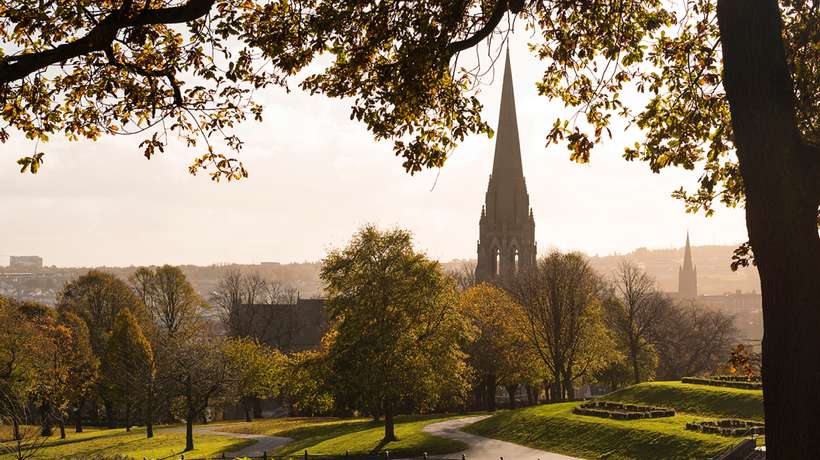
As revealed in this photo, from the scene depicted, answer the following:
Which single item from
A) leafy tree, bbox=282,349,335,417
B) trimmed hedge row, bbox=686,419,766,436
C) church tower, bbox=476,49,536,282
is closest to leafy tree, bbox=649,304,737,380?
church tower, bbox=476,49,536,282

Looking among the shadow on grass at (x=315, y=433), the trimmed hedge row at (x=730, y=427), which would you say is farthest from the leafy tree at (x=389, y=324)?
the trimmed hedge row at (x=730, y=427)

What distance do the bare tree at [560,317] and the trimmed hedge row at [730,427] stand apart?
20.6 meters

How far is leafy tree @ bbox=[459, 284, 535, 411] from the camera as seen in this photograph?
54719 millimetres

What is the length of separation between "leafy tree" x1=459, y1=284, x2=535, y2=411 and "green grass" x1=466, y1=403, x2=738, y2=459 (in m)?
10.3

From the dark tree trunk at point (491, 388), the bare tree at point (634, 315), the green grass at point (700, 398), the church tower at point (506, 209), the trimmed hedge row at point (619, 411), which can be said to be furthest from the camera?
the church tower at point (506, 209)

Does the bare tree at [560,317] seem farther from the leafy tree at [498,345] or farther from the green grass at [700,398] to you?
the green grass at [700,398]

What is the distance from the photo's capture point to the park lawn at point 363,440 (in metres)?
36.9

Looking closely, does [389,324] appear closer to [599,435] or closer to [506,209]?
[599,435]

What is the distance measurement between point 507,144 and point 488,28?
89.9 meters

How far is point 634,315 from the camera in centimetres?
7050

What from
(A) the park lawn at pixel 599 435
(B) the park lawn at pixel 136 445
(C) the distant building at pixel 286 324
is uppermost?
(C) the distant building at pixel 286 324

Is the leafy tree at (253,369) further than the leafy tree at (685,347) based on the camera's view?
No

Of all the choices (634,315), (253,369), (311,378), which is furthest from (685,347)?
(311,378)

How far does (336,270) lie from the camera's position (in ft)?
133
